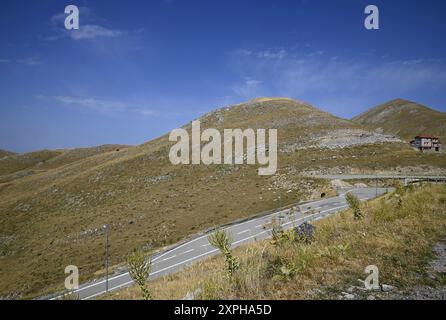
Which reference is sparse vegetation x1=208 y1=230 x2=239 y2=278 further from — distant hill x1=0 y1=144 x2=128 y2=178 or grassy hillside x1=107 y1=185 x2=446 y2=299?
distant hill x1=0 y1=144 x2=128 y2=178

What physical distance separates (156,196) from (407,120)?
157782mm

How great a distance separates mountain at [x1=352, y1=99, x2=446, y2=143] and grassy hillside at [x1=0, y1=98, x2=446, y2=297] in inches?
3035

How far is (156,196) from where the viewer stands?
48188mm

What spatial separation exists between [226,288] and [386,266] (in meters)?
3.26

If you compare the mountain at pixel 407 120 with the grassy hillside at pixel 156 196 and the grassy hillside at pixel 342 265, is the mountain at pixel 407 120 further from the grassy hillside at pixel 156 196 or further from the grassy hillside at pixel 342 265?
the grassy hillside at pixel 342 265

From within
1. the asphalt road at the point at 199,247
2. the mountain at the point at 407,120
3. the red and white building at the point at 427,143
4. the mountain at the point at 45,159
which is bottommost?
the asphalt road at the point at 199,247

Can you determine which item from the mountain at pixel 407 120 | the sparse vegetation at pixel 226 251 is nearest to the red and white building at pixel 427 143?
the mountain at pixel 407 120

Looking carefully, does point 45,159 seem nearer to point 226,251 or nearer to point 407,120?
point 226,251

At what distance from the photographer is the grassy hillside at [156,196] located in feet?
98.9

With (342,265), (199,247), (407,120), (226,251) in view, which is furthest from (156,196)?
(407,120)

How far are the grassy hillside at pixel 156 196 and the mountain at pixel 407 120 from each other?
7708 cm

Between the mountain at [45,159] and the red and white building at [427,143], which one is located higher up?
the mountain at [45,159]

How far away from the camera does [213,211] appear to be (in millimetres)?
35562

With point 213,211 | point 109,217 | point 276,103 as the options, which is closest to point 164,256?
point 213,211
